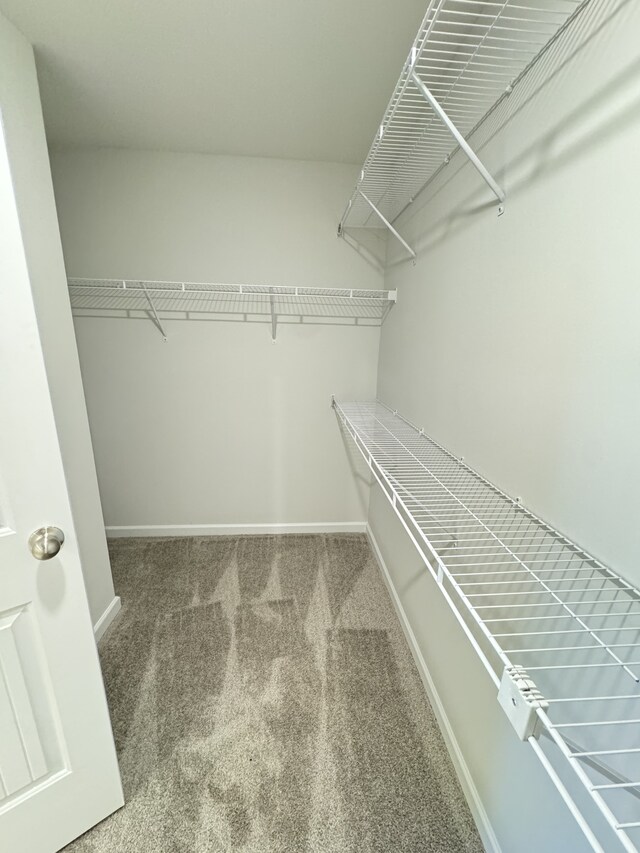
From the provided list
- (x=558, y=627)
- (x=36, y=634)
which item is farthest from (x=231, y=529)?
(x=558, y=627)

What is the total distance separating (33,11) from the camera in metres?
1.19

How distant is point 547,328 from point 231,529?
7.83ft

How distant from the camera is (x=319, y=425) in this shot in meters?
2.54

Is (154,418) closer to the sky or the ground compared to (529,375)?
closer to the ground

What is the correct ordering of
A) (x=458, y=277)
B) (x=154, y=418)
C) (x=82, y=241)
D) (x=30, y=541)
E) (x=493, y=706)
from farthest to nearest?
(x=154, y=418)
(x=82, y=241)
(x=458, y=277)
(x=493, y=706)
(x=30, y=541)

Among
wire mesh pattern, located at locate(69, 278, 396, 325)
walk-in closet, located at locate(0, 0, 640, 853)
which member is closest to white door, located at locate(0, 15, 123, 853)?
walk-in closet, located at locate(0, 0, 640, 853)

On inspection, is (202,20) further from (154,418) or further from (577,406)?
(154,418)

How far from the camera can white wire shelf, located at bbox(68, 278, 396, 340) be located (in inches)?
84.4

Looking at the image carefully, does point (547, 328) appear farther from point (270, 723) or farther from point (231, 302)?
point (231, 302)

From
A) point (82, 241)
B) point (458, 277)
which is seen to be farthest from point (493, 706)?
point (82, 241)

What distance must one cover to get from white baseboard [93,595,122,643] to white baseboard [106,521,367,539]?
65cm

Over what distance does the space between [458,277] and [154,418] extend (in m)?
2.01

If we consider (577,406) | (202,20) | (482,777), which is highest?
(202,20)

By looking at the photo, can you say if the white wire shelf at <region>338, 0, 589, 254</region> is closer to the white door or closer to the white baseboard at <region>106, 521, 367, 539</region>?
the white door
